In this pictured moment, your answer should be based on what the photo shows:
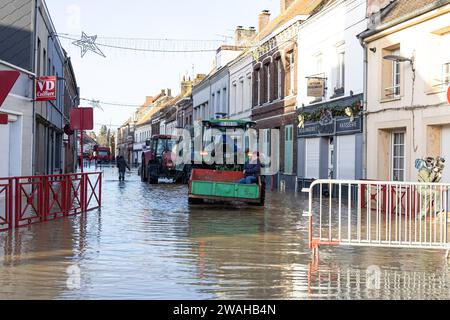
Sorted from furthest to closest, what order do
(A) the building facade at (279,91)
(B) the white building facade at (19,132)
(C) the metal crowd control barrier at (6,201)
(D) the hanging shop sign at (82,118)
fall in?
1. (A) the building facade at (279,91)
2. (B) the white building facade at (19,132)
3. (D) the hanging shop sign at (82,118)
4. (C) the metal crowd control barrier at (6,201)

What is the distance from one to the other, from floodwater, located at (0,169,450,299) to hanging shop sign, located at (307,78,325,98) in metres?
11.3

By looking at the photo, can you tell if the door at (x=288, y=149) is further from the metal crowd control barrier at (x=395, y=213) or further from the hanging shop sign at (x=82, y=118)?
the metal crowd control barrier at (x=395, y=213)

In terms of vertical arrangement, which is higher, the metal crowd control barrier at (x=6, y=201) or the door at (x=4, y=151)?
the door at (x=4, y=151)

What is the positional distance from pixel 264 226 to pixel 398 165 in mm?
7244

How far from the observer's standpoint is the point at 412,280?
754 centimetres

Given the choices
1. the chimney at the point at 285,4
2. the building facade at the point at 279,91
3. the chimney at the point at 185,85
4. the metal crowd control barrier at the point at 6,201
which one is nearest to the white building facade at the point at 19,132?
the metal crowd control barrier at the point at 6,201

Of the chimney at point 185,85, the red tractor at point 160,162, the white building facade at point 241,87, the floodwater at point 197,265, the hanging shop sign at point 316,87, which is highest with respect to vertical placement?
the chimney at point 185,85

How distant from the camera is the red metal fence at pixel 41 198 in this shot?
11.2m

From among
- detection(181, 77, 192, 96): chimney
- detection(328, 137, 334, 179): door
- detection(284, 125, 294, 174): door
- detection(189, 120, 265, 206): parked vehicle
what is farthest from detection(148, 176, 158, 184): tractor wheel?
detection(181, 77, 192, 96): chimney

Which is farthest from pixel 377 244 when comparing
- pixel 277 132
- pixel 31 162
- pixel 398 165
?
pixel 277 132

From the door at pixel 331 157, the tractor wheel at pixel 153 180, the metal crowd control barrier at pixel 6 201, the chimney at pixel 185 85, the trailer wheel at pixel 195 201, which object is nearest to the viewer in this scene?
the metal crowd control barrier at pixel 6 201

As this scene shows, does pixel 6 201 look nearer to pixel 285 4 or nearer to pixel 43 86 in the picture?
pixel 43 86

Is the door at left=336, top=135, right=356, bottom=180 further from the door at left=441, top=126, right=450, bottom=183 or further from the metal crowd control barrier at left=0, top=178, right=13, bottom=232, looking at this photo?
the metal crowd control barrier at left=0, top=178, right=13, bottom=232
